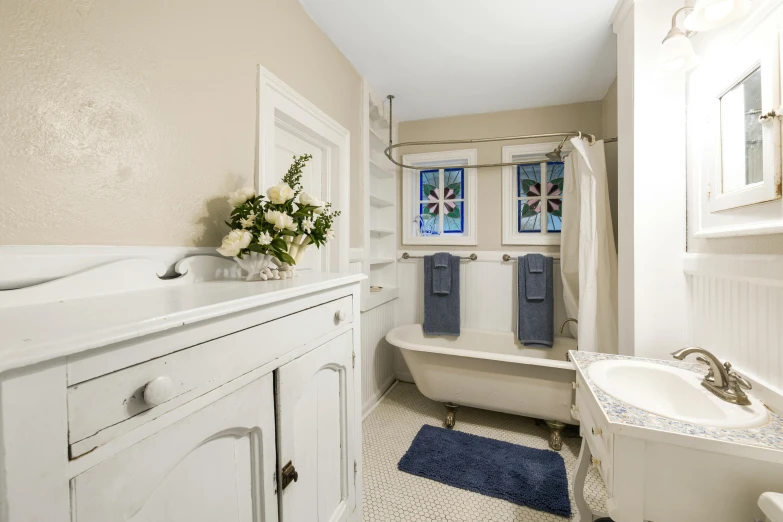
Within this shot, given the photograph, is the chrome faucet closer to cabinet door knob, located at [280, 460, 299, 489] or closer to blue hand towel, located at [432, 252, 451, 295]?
cabinet door knob, located at [280, 460, 299, 489]

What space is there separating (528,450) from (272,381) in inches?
68.4

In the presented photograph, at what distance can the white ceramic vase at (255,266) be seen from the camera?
105cm

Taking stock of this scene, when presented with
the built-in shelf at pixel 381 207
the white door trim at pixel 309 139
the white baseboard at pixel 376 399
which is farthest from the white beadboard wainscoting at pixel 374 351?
the white door trim at pixel 309 139

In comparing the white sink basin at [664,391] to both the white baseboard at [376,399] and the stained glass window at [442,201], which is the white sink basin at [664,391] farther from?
the stained glass window at [442,201]

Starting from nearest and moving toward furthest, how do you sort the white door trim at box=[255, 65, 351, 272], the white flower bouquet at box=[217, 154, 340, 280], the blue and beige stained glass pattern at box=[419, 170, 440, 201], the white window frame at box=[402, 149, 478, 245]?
the white flower bouquet at box=[217, 154, 340, 280]
the white door trim at box=[255, 65, 351, 272]
the white window frame at box=[402, 149, 478, 245]
the blue and beige stained glass pattern at box=[419, 170, 440, 201]

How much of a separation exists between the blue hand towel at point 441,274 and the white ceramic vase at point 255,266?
6.02 ft

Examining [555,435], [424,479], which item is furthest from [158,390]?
[555,435]

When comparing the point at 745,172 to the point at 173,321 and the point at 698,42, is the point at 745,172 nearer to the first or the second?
the point at 698,42

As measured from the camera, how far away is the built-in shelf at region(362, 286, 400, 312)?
87.6 inches

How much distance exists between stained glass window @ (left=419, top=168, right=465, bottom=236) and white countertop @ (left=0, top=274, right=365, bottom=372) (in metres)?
2.25

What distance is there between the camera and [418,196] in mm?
2988

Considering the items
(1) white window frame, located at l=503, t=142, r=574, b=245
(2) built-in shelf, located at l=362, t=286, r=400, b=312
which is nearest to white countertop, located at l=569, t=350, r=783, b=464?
(2) built-in shelf, located at l=362, t=286, r=400, b=312

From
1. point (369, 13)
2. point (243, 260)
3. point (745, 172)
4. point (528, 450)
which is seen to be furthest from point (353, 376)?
point (369, 13)

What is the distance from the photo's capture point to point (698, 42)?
129cm
